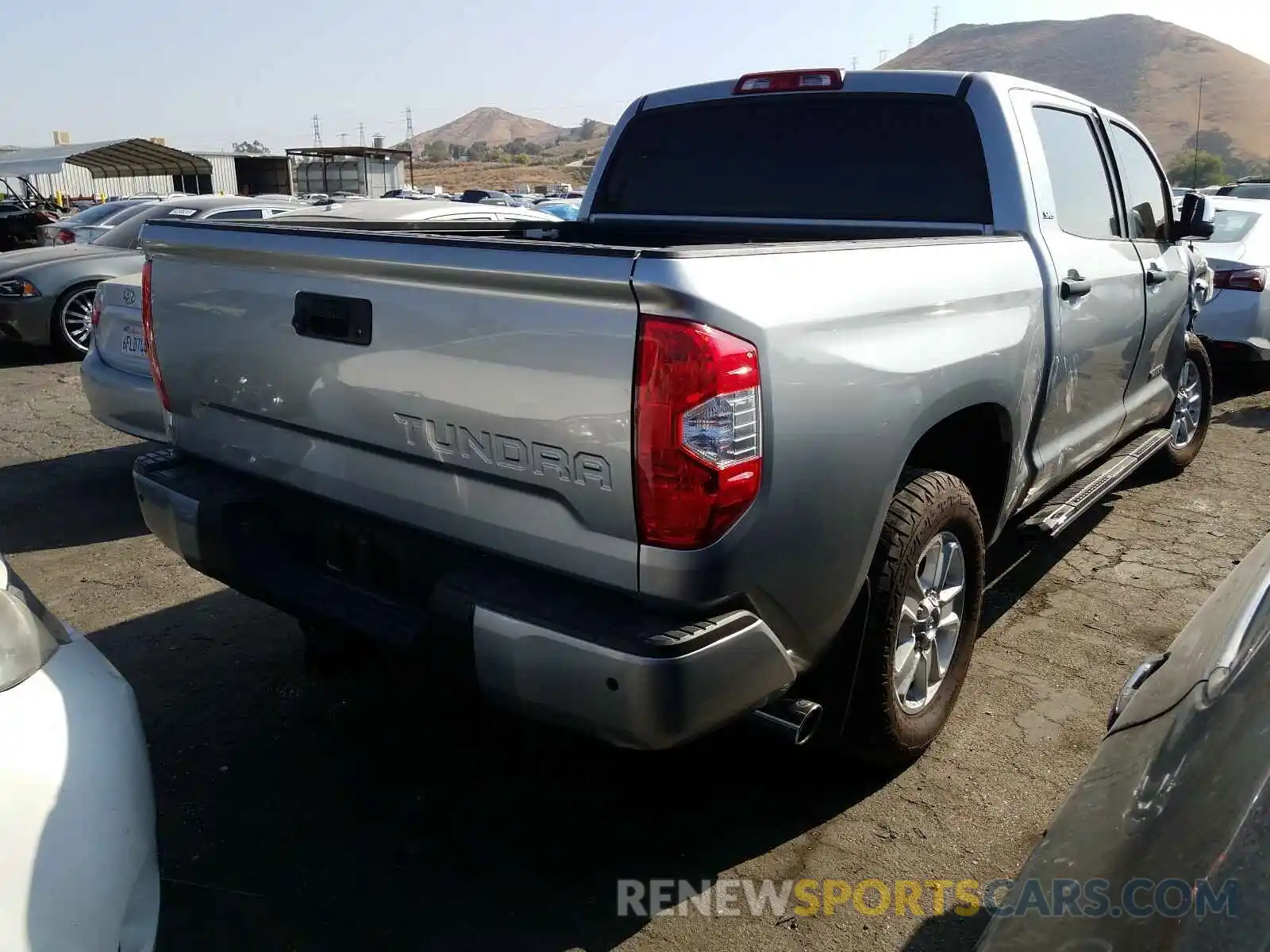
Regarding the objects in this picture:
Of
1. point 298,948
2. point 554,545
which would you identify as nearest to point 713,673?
point 554,545

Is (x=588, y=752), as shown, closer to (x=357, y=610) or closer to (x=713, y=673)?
(x=357, y=610)

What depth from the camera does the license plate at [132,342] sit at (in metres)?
5.43

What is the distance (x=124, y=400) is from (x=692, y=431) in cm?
434

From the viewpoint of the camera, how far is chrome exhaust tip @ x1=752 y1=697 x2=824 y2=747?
8.07 feet

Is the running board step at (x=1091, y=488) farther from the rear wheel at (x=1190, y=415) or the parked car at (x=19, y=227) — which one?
the parked car at (x=19, y=227)

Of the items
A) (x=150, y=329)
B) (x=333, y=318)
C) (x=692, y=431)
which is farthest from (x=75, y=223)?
(x=692, y=431)

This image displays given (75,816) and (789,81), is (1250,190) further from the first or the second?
(75,816)

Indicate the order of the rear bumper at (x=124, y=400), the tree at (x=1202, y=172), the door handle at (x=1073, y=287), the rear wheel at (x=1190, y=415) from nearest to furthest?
the door handle at (x=1073, y=287), the rear bumper at (x=124, y=400), the rear wheel at (x=1190, y=415), the tree at (x=1202, y=172)

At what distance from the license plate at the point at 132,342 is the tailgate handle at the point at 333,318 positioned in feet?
10.6

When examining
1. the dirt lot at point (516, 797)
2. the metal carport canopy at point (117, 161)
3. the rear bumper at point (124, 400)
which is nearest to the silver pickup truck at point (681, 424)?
the dirt lot at point (516, 797)

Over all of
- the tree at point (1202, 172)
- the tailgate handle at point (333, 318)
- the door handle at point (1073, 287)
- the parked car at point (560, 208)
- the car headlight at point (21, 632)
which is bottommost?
the car headlight at point (21, 632)

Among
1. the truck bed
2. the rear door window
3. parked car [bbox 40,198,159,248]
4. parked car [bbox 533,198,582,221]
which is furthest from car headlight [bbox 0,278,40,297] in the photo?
parked car [bbox 533,198,582,221]

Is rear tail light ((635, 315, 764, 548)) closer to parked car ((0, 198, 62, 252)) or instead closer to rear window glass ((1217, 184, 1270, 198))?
rear window glass ((1217, 184, 1270, 198))

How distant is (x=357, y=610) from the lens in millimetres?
2592
